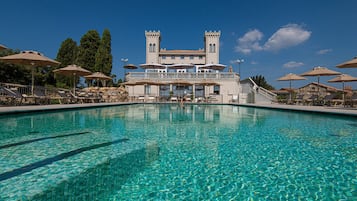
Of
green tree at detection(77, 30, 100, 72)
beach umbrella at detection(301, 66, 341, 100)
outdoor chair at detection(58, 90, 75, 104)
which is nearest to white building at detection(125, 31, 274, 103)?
outdoor chair at detection(58, 90, 75, 104)

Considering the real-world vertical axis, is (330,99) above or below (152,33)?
below

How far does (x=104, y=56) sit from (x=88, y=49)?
309 cm

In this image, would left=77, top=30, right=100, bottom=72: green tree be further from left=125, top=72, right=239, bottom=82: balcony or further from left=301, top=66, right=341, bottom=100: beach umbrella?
left=301, top=66, right=341, bottom=100: beach umbrella

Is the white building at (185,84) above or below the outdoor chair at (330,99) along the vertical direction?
above

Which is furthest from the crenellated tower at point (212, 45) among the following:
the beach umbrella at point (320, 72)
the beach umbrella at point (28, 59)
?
the beach umbrella at point (28, 59)

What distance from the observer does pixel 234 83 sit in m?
23.0

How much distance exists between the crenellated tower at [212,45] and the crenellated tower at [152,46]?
29.9 feet

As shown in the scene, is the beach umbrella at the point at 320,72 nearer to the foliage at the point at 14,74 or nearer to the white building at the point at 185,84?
the white building at the point at 185,84

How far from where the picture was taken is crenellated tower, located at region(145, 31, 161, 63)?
1427 inches

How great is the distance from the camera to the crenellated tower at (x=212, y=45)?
3619cm

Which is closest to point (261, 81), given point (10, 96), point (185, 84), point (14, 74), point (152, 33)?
point (152, 33)

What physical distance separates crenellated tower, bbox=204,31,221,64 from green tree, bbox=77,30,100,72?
62.6 ft

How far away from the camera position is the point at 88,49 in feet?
104

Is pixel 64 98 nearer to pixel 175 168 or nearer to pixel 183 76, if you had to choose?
pixel 175 168
